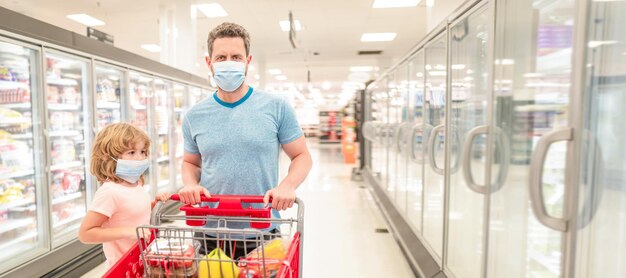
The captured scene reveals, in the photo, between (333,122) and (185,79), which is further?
(333,122)

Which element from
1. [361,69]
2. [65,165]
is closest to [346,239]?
[65,165]

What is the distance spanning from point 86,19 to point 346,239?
7.05 meters

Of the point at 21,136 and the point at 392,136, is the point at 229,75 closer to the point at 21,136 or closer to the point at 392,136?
the point at 21,136

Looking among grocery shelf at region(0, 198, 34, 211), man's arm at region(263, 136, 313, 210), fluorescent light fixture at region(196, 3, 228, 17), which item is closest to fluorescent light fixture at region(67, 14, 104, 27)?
fluorescent light fixture at region(196, 3, 228, 17)

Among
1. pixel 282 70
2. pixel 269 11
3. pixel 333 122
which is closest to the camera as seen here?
pixel 269 11

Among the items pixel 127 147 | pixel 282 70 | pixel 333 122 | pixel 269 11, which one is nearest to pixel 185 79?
pixel 269 11

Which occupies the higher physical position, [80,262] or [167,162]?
[167,162]

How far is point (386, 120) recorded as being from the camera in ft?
20.1

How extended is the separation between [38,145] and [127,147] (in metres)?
2.05

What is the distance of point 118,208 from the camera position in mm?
1608

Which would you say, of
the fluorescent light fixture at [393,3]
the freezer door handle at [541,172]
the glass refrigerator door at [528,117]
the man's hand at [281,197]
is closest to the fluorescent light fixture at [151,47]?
the fluorescent light fixture at [393,3]

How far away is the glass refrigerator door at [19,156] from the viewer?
3.00m

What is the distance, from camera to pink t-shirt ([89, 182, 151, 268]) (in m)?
1.56

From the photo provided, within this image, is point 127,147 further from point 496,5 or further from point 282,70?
point 282,70
